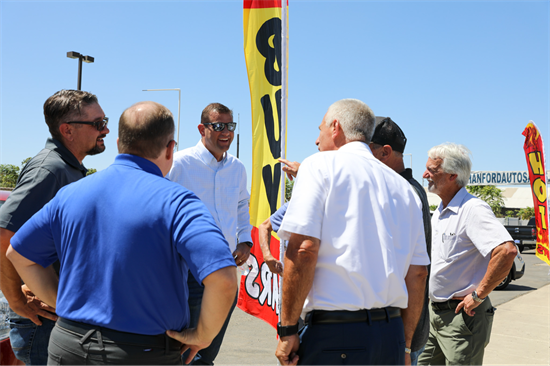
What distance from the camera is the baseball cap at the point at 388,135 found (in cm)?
316

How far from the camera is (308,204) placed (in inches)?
83.7

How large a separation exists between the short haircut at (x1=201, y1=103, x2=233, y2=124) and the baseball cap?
57.9 inches

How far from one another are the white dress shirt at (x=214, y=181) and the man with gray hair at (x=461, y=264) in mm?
1730

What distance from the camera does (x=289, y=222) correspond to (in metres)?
2.14

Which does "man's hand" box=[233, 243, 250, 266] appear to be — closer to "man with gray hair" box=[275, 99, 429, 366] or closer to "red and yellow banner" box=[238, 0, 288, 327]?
"red and yellow banner" box=[238, 0, 288, 327]

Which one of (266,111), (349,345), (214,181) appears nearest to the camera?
(349,345)

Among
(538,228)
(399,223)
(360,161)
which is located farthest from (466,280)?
(538,228)

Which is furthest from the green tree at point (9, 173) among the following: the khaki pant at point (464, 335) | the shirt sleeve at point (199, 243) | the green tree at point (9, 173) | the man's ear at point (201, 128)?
the shirt sleeve at point (199, 243)

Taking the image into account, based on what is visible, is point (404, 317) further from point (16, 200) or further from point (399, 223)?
point (16, 200)

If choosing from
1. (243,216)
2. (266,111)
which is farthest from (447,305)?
(266,111)

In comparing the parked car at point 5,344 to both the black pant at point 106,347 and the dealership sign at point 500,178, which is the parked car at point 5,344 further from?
the dealership sign at point 500,178

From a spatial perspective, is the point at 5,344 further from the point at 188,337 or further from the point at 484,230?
the point at 484,230

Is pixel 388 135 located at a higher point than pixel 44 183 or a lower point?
higher

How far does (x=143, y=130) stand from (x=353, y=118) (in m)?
1.13
